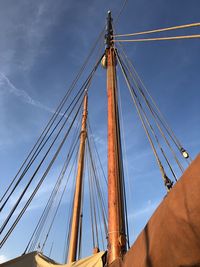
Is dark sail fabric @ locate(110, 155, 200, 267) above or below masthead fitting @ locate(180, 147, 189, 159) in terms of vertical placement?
below

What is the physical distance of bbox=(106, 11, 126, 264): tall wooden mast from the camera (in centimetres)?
Result: 476

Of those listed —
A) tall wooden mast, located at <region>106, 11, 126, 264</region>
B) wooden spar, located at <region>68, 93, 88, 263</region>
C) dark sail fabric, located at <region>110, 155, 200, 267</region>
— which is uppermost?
wooden spar, located at <region>68, 93, 88, 263</region>

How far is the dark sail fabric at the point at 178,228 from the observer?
5.71 ft

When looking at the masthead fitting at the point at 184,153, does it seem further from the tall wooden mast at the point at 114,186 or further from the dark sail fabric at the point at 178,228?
the dark sail fabric at the point at 178,228

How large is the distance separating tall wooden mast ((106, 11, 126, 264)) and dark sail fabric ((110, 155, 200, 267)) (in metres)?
2.55

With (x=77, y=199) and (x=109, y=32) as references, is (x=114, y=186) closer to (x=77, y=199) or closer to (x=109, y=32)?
(x=109, y=32)

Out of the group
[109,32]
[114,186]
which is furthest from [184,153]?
[109,32]

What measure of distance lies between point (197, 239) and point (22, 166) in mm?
9211

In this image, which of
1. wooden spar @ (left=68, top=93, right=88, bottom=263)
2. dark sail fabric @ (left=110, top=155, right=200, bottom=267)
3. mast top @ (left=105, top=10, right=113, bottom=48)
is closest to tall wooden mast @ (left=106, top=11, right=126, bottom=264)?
mast top @ (left=105, top=10, right=113, bottom=48)

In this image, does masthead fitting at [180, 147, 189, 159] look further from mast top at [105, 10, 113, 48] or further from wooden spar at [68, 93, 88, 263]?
wooden spar at [68, 93, 88, 263]

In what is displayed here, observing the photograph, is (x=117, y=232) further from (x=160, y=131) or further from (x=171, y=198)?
(x=160, y=131)

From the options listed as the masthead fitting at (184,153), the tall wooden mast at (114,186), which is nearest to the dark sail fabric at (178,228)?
the tall wooden mast at (114,186)

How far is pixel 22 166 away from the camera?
10156mm

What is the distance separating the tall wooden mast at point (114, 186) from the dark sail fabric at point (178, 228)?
255 centimetres
